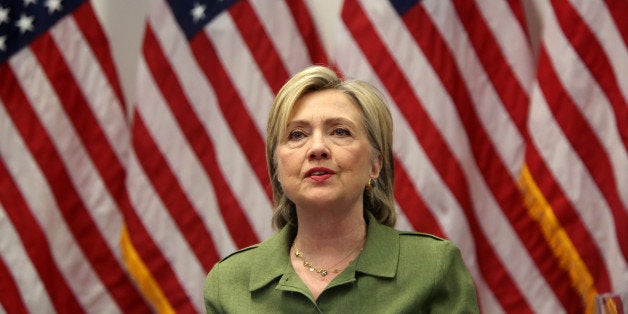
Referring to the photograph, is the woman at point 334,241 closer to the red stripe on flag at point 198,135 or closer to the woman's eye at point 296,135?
the woman's eye at point 296,135

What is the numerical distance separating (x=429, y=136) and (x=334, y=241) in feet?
5.02

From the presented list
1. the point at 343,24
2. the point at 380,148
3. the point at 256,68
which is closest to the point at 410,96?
the point at 343,24

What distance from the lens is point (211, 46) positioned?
374cm

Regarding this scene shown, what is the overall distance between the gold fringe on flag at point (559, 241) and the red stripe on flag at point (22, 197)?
186cm

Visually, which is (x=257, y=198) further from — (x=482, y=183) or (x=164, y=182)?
(x=482, y=183)

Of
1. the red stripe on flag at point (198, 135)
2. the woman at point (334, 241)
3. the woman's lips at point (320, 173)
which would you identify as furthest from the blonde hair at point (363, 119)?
the red stripe on flag at point (198, 135)

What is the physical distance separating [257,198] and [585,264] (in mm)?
1246

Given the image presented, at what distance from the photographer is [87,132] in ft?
12.6

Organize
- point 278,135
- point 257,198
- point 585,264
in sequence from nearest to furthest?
point 278,135, point 585,264, point 257,198

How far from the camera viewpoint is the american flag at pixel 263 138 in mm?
3445

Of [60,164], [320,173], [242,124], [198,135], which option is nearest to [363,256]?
[320,173]

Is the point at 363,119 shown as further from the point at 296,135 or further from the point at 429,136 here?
the point at 429,136

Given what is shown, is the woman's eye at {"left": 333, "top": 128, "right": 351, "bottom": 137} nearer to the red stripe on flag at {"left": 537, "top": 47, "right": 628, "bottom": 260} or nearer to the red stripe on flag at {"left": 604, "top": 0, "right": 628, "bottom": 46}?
the red stripe on flag at {"left": 537, "top": 47, "right": 628, "bottom": 260}

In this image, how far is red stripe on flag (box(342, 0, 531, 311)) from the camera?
11.6 ft
